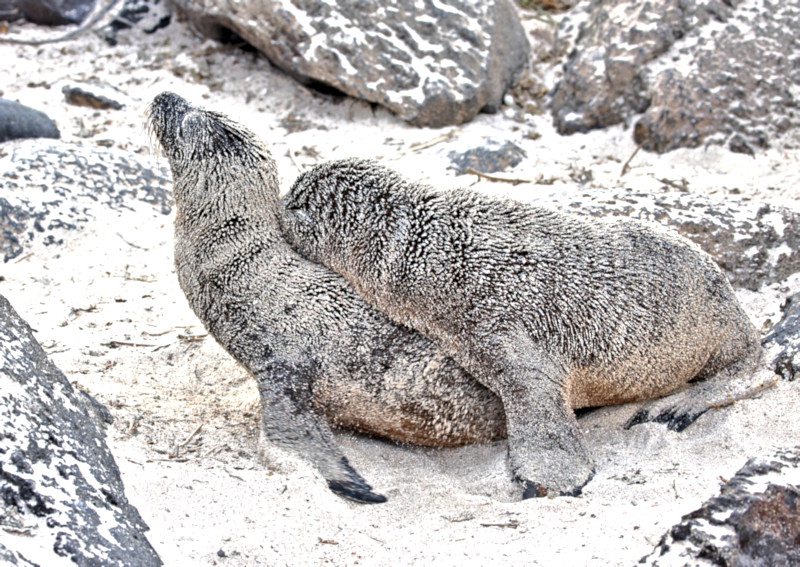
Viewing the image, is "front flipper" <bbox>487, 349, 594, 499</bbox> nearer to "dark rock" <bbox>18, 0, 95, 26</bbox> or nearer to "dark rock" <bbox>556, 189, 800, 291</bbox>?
"dark rock" <bbox>556, 189, 800, 291</bbox>

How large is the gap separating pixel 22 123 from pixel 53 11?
2940mm

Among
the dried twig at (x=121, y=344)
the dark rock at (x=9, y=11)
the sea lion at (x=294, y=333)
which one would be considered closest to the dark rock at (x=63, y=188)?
the dried twig at (x=121, y=344)

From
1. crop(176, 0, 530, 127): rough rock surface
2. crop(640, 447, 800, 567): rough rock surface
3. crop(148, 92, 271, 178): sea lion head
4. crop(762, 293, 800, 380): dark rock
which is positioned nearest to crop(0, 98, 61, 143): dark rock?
crop(176, 0, 530, 127): rough rock surface

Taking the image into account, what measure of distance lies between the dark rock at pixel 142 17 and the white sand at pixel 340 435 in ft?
5.81

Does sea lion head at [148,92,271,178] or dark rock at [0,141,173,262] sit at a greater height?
sea lion head at [148,92,271,178]

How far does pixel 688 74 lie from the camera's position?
741 cm

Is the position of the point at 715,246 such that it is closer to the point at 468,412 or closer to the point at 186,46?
the point at 468,412

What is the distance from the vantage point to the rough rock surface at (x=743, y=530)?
2479mm

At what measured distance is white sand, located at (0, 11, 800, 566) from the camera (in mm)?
2930

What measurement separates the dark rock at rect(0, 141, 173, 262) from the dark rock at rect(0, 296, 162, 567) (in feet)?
8.96

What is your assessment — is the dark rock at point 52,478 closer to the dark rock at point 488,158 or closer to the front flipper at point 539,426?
the front flipper at point 539,426

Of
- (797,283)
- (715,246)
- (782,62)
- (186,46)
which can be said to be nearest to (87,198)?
(186,46)

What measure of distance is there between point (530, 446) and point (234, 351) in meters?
1.44

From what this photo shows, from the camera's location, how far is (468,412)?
3.76m
